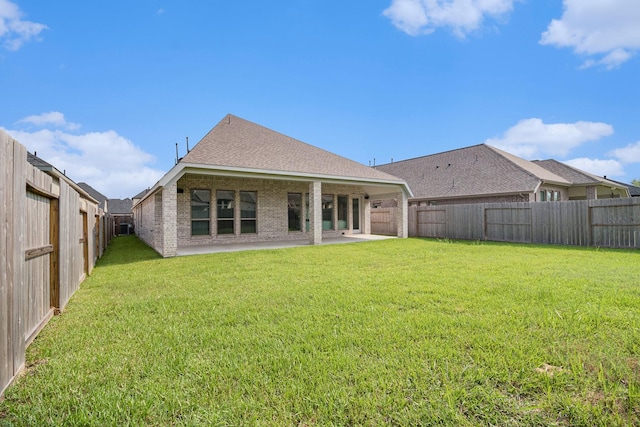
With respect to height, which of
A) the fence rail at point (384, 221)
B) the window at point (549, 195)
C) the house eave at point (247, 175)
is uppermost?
the house eave at point (247, 175)

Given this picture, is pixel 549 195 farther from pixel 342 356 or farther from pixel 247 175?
pixel 342 356

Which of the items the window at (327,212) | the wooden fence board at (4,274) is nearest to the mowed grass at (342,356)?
the wooden fence board at (4,274)

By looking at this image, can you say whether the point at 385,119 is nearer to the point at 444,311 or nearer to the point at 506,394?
the point at 444,311

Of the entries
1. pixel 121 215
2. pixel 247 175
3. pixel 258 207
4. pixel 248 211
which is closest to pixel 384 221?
pixel 258 207

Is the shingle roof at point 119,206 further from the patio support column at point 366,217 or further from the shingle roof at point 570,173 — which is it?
the shingle roof at point 570,173

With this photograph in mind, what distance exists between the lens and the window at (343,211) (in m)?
18.7

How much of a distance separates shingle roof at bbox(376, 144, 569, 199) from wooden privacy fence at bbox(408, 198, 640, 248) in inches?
184

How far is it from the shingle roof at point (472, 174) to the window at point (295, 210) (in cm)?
1064

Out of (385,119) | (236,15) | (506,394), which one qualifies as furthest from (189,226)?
(385,119)

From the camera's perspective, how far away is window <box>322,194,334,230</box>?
17875mm

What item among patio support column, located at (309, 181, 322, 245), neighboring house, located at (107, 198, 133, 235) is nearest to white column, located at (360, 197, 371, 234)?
patio support column, located at (309, 181, 322, 245)

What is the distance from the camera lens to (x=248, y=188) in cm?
1462

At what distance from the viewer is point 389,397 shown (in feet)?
7.20

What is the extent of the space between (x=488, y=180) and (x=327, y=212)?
11274 millimetres
